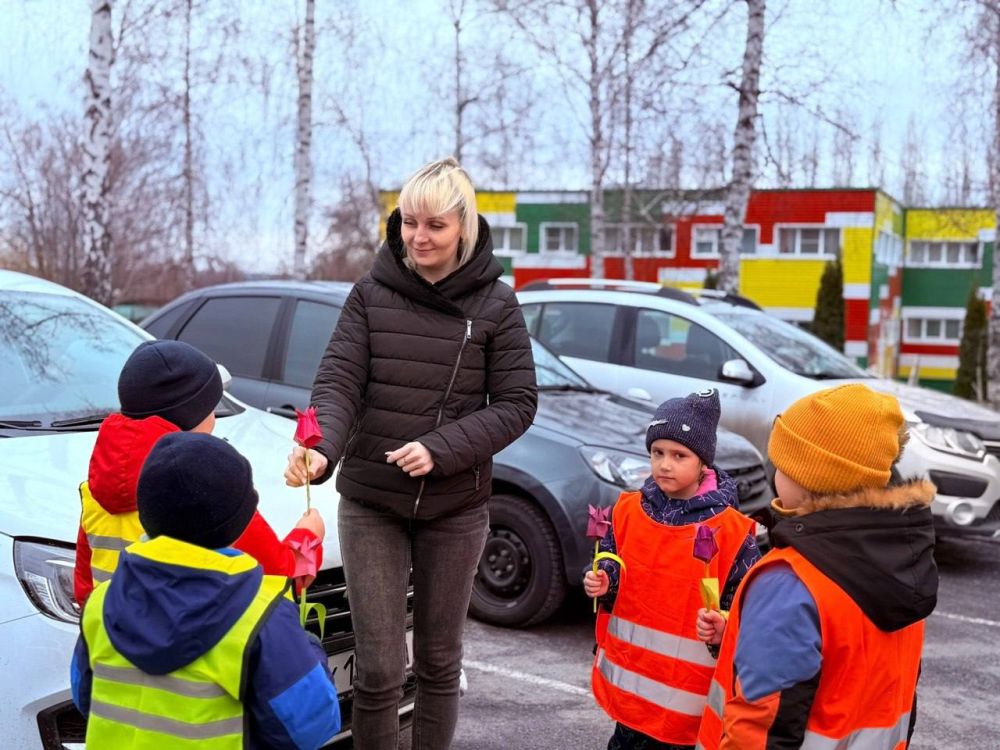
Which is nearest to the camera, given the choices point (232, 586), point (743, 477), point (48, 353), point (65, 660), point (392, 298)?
point (232, 586)

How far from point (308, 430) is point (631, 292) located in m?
5.48

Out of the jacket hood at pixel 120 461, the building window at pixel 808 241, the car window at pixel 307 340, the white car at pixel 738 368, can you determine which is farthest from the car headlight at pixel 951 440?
the building window at pixel 808 241

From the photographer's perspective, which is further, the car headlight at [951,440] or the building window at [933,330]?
the building window at [933,330]

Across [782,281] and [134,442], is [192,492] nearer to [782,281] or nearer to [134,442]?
[134,442]

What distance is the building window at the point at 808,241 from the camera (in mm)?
37031

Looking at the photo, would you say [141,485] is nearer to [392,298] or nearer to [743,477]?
[392,298]

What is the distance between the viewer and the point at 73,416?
3.74 metres

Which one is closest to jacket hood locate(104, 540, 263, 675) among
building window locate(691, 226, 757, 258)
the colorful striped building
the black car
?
the black car

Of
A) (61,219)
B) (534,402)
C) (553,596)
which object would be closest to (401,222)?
(534,402)

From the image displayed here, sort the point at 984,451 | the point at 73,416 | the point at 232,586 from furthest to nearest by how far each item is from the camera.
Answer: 1. the point at 984,451
2. the point at 73,416
3. the point at 232,586

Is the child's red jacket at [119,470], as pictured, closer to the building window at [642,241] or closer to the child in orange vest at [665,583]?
the child in orange vest at [665,583]

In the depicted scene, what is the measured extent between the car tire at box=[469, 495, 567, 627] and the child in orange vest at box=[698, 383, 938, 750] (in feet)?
9.76

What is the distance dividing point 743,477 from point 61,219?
48.3ft

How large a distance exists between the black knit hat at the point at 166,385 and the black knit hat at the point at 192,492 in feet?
2.19
